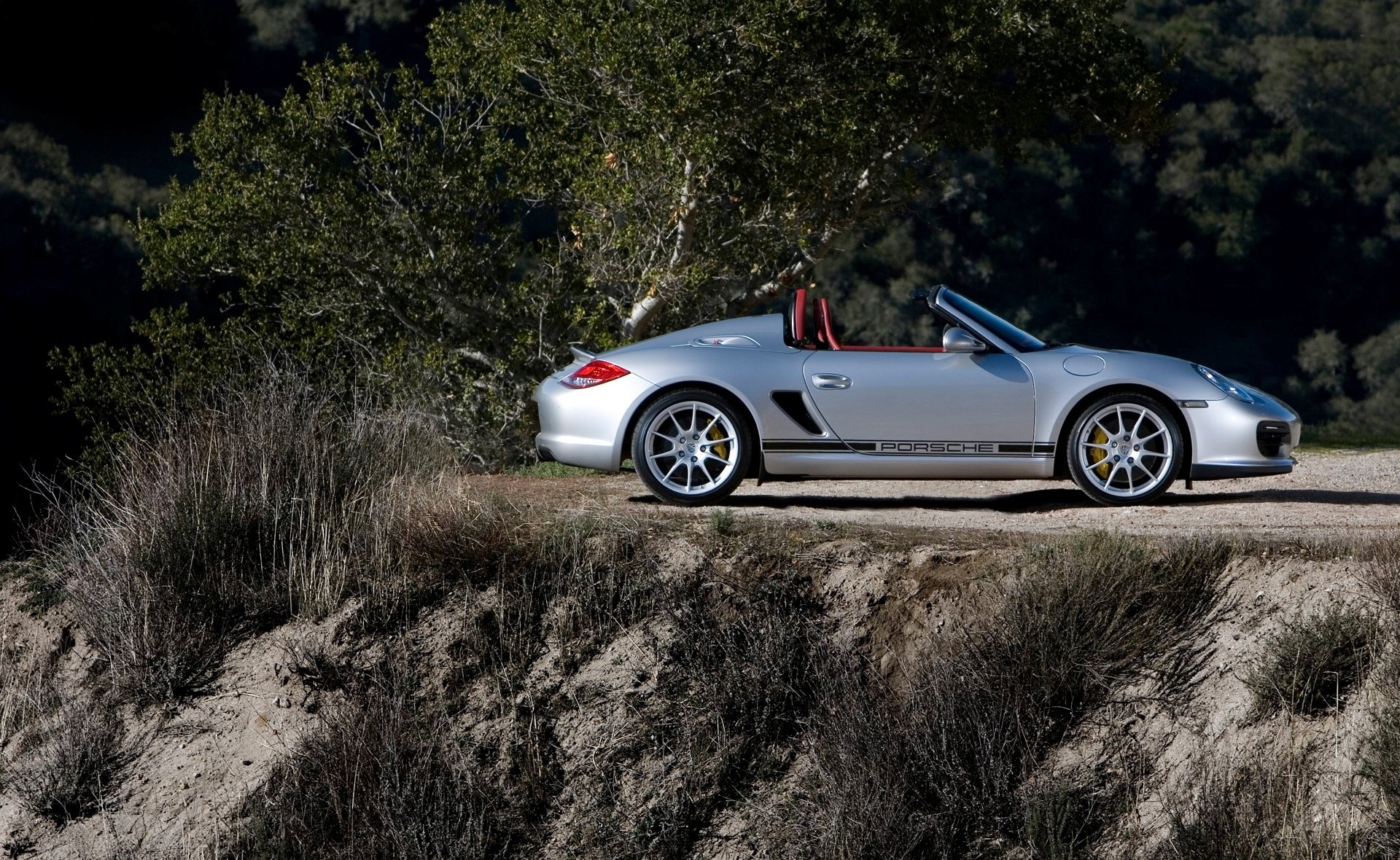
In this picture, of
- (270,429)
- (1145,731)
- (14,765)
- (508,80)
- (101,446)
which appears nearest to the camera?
Result: (1145,731)

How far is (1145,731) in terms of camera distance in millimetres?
7430

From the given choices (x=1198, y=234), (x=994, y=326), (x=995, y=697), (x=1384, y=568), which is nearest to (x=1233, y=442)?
(x=994, y=326)

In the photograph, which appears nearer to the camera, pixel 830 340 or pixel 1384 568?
pixel 1384 568

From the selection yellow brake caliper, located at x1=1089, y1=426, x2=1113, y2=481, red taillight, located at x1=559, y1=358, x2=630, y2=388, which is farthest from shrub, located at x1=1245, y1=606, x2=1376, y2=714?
red taillight, located at x1=559, y1=358, x2=630, y2=388

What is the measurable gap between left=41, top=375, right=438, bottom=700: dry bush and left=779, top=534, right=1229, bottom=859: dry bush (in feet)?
9.35

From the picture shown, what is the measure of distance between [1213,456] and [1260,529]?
0.91 m

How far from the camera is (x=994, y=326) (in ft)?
32.4

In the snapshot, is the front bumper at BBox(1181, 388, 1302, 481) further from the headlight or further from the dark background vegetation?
the dark background vegetation

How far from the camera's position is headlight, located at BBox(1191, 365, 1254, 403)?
9570mm

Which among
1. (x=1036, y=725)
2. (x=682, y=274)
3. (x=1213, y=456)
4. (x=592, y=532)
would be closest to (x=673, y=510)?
(x=592, y=532)

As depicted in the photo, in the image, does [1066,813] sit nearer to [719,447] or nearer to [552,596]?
[552,596]

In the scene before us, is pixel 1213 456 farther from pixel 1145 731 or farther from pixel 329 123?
pixel 329 123

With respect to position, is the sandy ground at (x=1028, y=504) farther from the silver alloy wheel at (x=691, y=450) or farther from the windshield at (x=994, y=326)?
the windshield at (x=994, y=326)

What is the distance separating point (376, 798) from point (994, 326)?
15.8 feet
